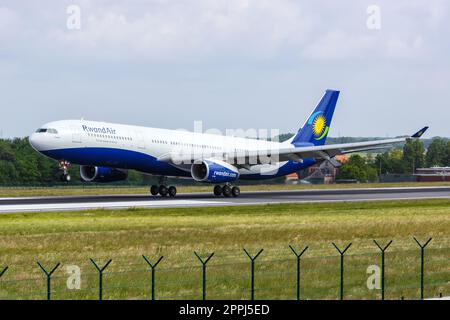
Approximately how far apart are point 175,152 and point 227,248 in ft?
109

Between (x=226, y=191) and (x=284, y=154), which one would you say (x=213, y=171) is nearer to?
(x=226, y=191)

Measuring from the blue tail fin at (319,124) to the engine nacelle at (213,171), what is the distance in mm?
12533

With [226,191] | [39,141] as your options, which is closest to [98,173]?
[39,141]

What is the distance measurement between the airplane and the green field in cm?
983

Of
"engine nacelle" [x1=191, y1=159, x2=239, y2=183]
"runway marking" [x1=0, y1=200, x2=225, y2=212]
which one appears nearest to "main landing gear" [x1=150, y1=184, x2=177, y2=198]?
"engine nacelle" [x1=191, y1=159, x2=239, y2=183]

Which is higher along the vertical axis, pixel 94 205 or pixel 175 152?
pixel 175 152

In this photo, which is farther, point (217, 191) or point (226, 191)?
point (217, 191)

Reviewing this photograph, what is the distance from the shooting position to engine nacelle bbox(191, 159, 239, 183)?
71.1 metres

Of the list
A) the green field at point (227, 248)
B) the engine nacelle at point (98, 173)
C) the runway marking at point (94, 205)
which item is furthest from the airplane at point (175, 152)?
the green field at point (227, 248)

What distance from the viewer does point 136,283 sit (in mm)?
28859

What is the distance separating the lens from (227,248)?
38969mm
